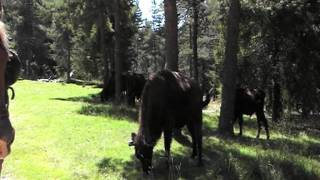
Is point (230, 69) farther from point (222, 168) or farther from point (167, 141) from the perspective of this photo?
point (222, 168)

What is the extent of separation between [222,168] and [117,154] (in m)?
2.88

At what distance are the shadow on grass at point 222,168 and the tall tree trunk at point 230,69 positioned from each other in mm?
4447

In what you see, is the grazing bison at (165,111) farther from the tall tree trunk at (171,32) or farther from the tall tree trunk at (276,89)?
the tall tree trunk at (276,89)

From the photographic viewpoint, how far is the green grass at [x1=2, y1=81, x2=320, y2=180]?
37.4ft

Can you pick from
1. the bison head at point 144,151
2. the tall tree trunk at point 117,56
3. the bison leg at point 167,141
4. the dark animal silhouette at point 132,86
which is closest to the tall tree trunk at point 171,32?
the bison leg at point 167,141

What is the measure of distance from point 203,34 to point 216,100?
20.7 m

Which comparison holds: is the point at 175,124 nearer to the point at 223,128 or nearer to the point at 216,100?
the point at 223,128

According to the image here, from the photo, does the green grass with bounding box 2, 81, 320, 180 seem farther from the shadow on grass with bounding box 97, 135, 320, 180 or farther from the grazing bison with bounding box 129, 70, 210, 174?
the grazing bison with bounding box 129, 70, 210, 174

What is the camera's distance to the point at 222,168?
11.6m

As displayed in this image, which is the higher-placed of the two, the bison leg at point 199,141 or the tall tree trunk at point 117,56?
the tall tree trunk at point 117,56

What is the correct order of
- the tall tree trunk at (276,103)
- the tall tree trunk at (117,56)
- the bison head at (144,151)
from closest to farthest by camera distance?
the bison head at (144,151), the tall tree trunk at (117,56), the tall tree trunk at (276,103)

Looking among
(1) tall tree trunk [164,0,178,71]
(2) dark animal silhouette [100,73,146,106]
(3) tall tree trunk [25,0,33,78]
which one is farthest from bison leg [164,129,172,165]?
(3) tall tree trunk [25,0,33,78]

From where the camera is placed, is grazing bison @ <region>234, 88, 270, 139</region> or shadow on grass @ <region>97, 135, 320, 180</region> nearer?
shadow on grass @ <region>97, 135, 320, 180</region>

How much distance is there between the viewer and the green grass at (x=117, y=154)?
37.4 feet
